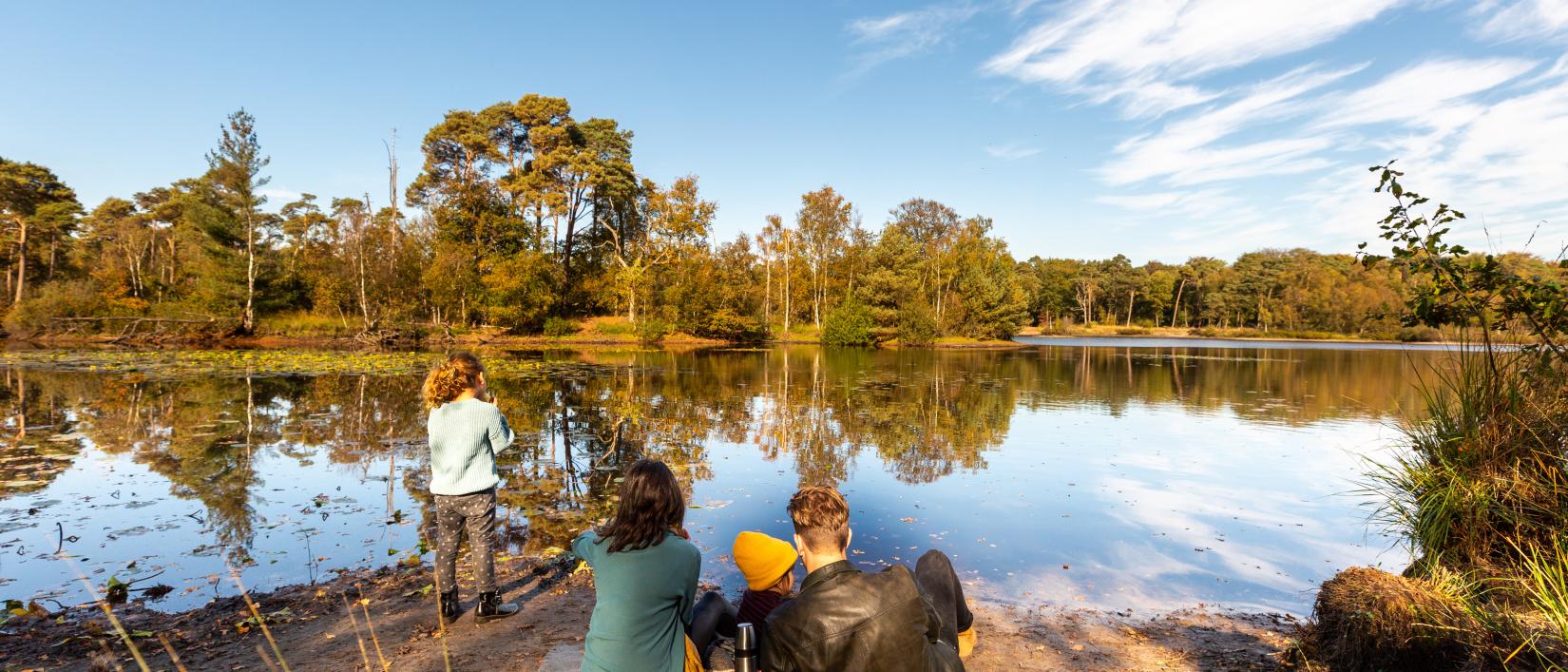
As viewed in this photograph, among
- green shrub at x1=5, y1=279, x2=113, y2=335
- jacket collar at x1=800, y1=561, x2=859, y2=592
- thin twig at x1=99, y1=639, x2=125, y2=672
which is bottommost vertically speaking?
thin twig at x1=99, y1=639, x2=125, y2=672

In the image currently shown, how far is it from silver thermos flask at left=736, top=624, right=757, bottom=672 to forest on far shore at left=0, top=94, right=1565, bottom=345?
35.2 m

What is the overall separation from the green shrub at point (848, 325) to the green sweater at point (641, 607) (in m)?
46.1

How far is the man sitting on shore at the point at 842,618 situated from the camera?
6.96ft

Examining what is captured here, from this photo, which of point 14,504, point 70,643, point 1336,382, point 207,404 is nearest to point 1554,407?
point 70,643

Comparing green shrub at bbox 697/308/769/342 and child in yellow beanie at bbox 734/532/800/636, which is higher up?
green shrub at bbox 697/308/769/342

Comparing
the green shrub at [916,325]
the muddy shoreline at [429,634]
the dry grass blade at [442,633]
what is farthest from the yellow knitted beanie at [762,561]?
the green shrub at [916,325]

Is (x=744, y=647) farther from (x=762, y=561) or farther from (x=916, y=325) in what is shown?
(x=916, y=325)

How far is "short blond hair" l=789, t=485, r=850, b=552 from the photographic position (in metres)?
2.22

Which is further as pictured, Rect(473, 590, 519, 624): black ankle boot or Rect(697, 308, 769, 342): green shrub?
Rect(697, 308, 769, 342): green shrub

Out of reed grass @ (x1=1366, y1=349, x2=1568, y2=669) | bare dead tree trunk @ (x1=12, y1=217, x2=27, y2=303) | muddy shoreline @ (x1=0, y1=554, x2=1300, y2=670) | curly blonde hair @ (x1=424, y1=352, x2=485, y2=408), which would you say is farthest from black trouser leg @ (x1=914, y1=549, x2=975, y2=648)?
bare dead tree trunk @ (x1=12, y1=217, x2=27, y2=303)

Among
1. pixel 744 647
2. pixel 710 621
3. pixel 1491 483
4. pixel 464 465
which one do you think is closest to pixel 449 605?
pixel 464 465

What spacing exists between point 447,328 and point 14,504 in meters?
32.0

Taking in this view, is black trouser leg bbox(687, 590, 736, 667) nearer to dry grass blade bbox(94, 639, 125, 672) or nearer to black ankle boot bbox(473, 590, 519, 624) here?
black ankle boot bbox(473, 590, 519, 624)

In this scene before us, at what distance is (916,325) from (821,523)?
48.8 meters
